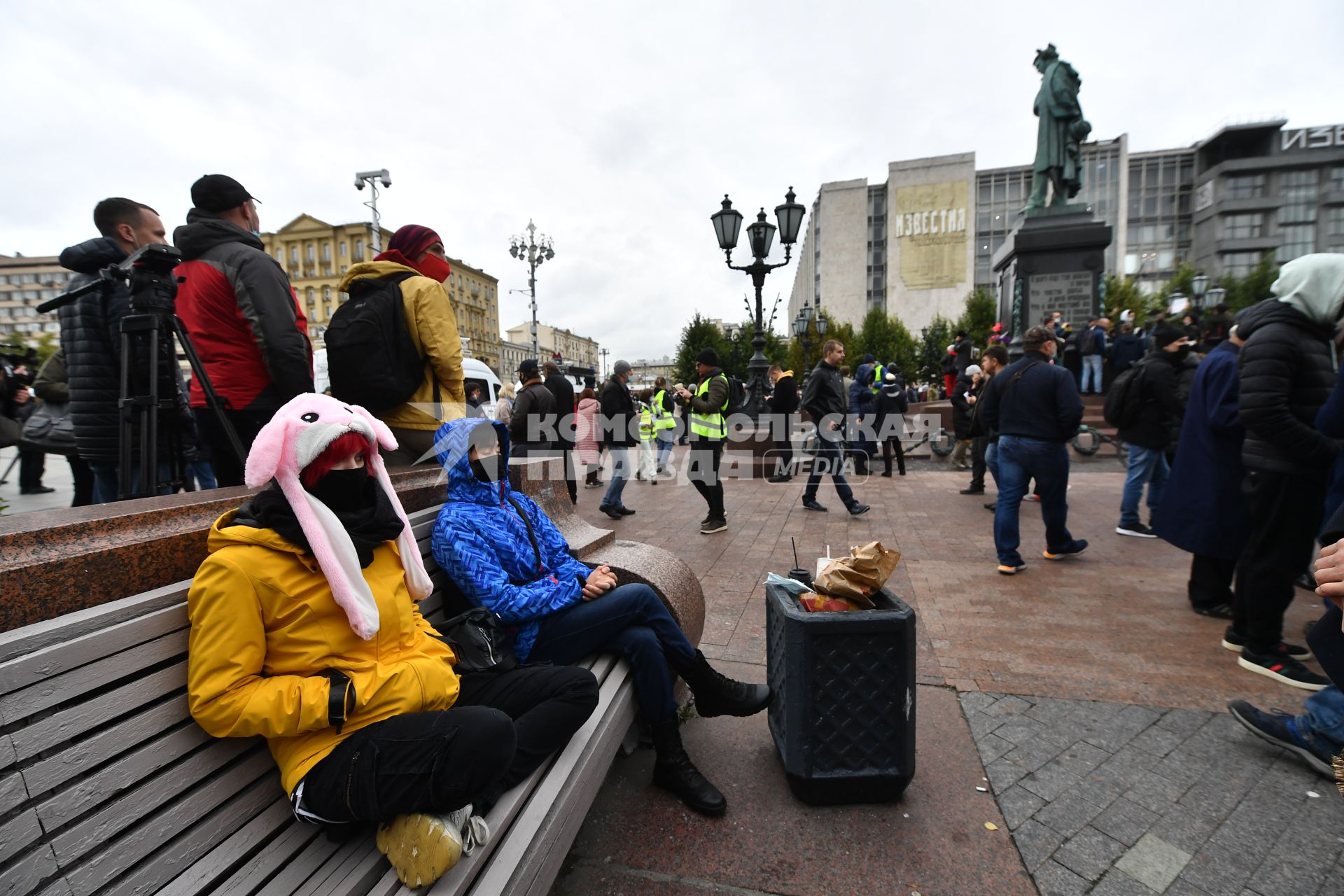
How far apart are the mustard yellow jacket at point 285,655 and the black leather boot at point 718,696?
1118 millimetres

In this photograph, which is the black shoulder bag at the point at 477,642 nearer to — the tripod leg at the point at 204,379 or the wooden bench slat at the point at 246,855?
the wooden bench slat at the point at 246,855

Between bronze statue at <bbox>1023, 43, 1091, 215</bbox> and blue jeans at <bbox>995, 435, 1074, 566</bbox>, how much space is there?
45.2 feet

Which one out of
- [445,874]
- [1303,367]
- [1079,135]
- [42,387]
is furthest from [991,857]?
[1079,135]

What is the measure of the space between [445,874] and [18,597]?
1073 millimetres

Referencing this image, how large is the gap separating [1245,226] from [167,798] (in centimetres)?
8773

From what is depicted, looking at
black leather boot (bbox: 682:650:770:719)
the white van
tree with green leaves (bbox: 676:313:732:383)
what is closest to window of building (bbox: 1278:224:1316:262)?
tree with green leaves (bbox: 676:313:732:383)

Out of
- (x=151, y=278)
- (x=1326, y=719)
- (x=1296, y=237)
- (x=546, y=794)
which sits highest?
(x=1296, y=237)

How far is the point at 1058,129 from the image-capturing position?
15711mm

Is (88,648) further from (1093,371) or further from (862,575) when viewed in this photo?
(1093,371)

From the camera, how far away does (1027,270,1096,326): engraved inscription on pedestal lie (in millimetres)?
14797

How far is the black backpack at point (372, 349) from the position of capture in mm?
2742

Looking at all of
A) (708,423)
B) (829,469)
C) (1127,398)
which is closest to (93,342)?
(708,423)

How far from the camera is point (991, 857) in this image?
6.77 ft

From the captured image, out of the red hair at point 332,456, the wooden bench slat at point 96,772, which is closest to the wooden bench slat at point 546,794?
the wooden bench slat at point 96,772
